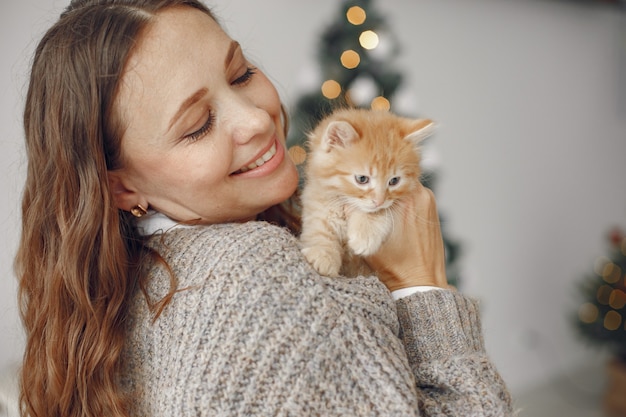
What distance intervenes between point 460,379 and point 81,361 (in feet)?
2.28

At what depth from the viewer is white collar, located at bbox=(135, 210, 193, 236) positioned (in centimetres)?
116

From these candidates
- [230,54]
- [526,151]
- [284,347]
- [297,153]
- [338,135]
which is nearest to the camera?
[284,347]

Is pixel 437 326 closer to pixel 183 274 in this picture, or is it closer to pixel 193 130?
pixel 183 274

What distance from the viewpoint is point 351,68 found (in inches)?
84.0

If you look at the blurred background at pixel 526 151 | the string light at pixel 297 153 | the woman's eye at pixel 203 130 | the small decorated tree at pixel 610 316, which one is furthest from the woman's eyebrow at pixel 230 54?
the small decorated tree at pixel 610 316

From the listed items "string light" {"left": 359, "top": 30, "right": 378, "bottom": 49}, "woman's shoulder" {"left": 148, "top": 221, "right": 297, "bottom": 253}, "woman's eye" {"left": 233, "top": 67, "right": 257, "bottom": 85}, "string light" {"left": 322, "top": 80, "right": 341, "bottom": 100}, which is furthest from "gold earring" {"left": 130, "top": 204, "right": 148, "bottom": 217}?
"string light" {"left": 359, "top": 30, "right": 378, "bottom": 49}

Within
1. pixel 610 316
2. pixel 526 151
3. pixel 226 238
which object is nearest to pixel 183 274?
pixel 226 238

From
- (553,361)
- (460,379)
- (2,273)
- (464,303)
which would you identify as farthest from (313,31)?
(553,361)

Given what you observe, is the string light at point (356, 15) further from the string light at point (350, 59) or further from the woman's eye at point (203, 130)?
the woman's eye at point (203, 130)

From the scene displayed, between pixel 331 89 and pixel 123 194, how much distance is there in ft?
3.81

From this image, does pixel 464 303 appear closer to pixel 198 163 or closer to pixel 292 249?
pixel 292 249

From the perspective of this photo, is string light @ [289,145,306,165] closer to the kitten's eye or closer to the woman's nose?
the kitten's eye

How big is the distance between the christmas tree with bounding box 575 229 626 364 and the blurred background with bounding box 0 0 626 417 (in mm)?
29

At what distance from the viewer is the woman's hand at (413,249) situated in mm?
1197
